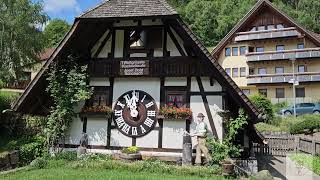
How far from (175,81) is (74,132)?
167 inches

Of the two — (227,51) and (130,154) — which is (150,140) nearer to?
(130,154)

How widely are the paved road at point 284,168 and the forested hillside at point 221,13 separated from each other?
53734 millimetres

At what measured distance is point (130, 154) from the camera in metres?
13.5

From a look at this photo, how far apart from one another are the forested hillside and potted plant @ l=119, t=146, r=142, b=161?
199 ft

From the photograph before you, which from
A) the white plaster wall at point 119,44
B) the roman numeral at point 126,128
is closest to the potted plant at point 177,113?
the roman numeral at point 126,128

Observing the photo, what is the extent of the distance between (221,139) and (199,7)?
230ft

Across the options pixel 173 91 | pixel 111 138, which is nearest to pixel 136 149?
pixel 111 138

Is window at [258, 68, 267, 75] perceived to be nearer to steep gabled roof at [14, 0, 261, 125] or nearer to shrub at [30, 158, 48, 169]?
steep gabled roof at [14, 0, 261, 125]

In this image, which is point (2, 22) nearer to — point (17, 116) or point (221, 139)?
point (17, 116)

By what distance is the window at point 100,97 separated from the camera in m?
15.0

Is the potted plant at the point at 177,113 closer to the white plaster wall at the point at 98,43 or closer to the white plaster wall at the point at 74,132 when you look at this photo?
the white plaster wall at the point at 74,132

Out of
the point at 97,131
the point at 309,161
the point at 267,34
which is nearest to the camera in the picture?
the point at 97,131

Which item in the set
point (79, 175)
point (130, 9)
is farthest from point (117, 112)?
point (79, 175)

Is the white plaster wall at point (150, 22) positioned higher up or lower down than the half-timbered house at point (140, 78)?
higher up
